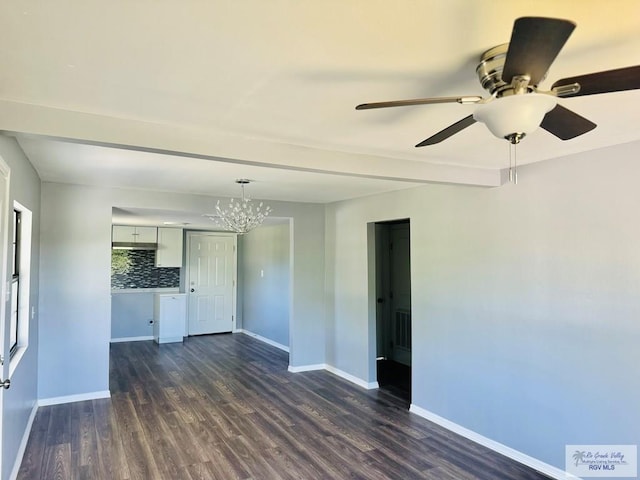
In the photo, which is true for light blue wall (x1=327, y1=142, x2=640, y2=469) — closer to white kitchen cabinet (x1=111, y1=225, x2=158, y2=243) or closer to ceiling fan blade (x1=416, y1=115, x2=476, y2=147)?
ceiling fan blade (x1=416, y1=115, x2=476, y2=147)

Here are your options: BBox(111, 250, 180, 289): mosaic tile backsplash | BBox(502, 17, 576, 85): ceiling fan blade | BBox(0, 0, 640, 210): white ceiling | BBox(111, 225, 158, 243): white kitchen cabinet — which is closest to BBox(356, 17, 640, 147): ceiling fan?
BBox(502, 17, 576, 85): ceiling fan blade

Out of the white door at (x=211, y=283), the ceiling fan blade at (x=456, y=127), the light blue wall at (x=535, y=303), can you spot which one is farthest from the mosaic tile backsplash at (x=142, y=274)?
the ceiling fan blade at (x=456, y=127)

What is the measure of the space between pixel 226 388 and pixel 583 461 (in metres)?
3.65

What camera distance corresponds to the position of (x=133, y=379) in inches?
207

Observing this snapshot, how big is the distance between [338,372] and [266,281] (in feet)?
8.71

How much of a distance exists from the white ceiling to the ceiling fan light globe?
8.4 inches

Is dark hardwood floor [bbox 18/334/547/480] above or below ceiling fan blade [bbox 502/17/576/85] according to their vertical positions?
below

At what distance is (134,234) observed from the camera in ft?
24.8

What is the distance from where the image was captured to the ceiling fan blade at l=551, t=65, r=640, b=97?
118 centimetres

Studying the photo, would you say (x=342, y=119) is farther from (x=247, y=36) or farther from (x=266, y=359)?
(x=266, y=359)

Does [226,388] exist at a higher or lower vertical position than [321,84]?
lower

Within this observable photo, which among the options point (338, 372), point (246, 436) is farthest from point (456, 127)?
point (338, 372)

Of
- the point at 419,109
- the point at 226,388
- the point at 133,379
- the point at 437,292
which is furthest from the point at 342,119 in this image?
the point at 133,379

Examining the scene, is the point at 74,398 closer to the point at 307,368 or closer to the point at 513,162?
the point at 307,368
